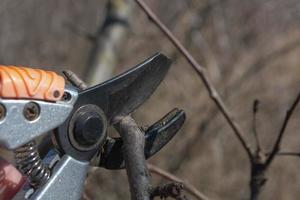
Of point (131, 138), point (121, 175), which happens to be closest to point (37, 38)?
point (121, 175)

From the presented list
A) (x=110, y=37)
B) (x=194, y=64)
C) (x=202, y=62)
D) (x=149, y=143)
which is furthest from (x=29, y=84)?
(x=202, y=62)

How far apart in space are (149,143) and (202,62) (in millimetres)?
4398

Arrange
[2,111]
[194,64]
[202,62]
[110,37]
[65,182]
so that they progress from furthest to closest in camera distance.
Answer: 1. [202,62]
2. [110,37]
3. [194,64]
4. [65,182]
5. [2,111]

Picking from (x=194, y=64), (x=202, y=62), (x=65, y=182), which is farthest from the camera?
(x=202, y=62)

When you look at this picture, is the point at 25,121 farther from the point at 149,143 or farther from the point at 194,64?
the point at 194,64

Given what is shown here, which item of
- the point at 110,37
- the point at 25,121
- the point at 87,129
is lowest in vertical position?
the point at 110,37

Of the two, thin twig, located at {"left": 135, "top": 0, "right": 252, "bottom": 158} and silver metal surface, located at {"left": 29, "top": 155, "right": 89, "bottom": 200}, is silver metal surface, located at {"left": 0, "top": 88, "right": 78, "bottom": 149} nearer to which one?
silver metal surface, located at {"left": 29, "top": 155, "right": 89, "bottom": 200}

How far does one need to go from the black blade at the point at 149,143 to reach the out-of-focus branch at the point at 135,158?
0.03 m

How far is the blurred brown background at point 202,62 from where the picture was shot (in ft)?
15.7

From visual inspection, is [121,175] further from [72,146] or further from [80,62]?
[72,146]

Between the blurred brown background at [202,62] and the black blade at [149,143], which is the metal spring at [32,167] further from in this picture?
the blurred brown background at [202,62]

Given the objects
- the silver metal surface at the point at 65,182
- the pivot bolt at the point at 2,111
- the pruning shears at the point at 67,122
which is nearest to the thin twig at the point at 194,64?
the pruning shears at the point at 67,122

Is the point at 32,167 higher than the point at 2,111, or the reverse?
the point at 2,111

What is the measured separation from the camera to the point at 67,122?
124 cm
